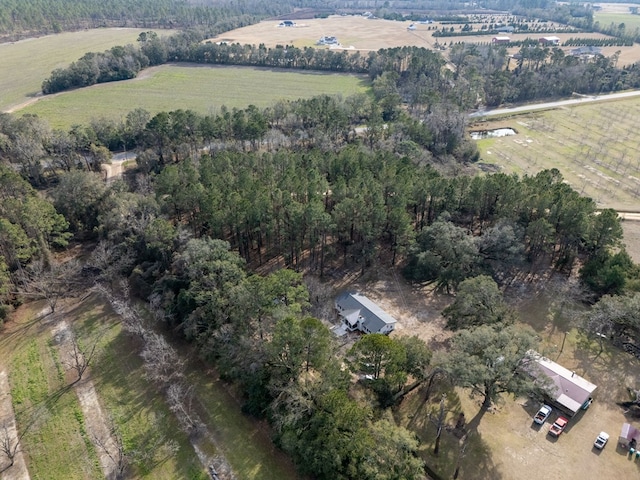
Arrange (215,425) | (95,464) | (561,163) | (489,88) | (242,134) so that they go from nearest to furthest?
(95,464) → (215,425) → (242,134) → (561,163) → (489,88)

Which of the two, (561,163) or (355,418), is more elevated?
(355,418)

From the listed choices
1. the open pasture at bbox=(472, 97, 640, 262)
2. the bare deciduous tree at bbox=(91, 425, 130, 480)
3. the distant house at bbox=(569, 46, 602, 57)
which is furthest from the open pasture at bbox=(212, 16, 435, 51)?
the bare deciduous tree at bbox=(91, 425, 130, 480)

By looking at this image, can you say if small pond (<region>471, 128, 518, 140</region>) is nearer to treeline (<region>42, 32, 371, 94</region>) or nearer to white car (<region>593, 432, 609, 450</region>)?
treeline (<region>42, 32, 371, 94</region>)

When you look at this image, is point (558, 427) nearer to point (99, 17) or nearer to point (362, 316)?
point (362, 316)

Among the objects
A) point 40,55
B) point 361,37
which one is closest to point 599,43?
point 361,37

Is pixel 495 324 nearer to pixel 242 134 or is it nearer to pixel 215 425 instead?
pixel 215 425

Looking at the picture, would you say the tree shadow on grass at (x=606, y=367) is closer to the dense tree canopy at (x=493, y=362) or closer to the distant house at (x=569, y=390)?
the distant house at (x=569, y=390)

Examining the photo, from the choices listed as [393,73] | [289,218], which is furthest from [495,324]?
[393,73]
